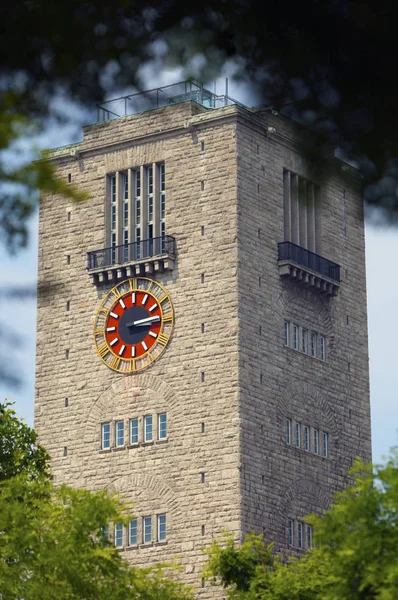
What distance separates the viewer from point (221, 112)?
2977 inches

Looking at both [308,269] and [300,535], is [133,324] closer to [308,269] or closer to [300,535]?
[308,269]

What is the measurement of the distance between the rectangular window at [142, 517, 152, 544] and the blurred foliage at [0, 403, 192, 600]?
17174 millimetres

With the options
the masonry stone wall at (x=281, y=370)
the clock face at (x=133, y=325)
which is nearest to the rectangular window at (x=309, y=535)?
the masonry stone wall at (x=281, y=370)

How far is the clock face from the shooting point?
248ft

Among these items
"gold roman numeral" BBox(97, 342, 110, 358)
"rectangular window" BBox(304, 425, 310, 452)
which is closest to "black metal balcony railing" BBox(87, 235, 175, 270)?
"gold roman numeral" BBox(97, 342, 110, 358)

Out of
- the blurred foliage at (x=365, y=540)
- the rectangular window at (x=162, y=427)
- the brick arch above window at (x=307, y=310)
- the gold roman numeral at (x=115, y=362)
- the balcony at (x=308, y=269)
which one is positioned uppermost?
the balcony at (x=308, y=269)

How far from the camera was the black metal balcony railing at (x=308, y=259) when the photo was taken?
7700 centimetres

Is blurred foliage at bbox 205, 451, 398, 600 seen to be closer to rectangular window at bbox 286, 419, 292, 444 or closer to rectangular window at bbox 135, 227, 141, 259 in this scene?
rectangular window at bbox 286, 419, 292, 444

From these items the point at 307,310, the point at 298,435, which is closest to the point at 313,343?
the point at 307,310

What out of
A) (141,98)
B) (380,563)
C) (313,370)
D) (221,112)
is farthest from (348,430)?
(141,98)

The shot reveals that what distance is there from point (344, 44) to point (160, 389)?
6474 centimetres

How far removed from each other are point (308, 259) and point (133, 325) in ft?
27.5

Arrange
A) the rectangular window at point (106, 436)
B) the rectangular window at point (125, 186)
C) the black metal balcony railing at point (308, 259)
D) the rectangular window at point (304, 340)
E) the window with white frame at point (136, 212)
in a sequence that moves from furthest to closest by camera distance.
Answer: the rectangular window at point (125, 186) < the rectangular window at point (304, 340) < the black metal balcony railing at point (308, 259) < the window with white frame at point (136, 212) < the rectangular window at point (106, 436)

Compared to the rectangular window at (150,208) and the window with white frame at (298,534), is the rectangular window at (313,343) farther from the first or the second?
the rectangular window at (150,208)
